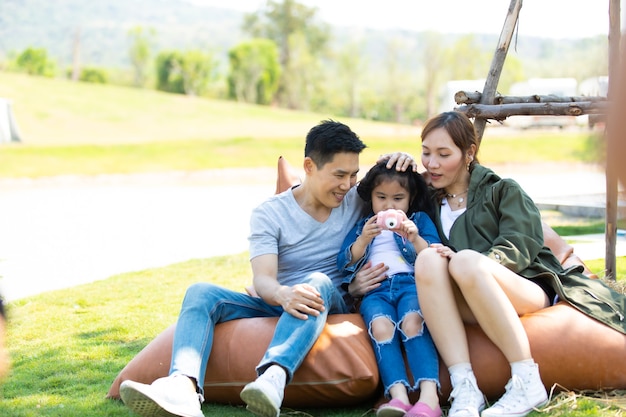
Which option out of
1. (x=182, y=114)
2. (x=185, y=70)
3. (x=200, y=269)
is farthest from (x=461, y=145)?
(x=185, y=70)

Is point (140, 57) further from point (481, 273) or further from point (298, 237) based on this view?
point (481, 273)

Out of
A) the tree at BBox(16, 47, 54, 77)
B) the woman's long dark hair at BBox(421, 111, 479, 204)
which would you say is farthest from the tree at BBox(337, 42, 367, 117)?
the woman's long dark hair at BBox(421, 111, 479, 204)

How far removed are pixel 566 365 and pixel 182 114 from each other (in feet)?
116

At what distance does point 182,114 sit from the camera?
123ft

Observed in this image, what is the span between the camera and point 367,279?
11.8 feet

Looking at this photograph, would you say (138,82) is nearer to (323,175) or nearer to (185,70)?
(185,70)

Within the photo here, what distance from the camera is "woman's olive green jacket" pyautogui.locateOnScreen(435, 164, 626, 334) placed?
11.2ft

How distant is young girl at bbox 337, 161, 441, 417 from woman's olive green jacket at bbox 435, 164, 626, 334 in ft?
0.66

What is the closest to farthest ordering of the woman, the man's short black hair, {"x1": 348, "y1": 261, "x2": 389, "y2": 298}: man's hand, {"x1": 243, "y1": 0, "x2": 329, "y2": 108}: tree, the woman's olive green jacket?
1. the woman
2. the woman's olive green jacket
3. {"x1": 348, "y1": 261, "x2": 389, "y2": 298}: man's hand
4. the man's short black hair
5. {"x1": 243, "y1": 0, "x2": 329, "y2": 108}: tree

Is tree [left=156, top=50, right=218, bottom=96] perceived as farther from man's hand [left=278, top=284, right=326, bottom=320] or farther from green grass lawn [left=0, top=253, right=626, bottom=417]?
man's hand [left=278, top=284, right=326, bottom=320]

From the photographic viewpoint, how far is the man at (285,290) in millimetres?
2971

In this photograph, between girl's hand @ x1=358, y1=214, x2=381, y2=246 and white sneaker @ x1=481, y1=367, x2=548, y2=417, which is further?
girl's hand @ x1=358, y1=214, x2=381, y2=246

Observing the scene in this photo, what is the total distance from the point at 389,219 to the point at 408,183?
0.46 metres

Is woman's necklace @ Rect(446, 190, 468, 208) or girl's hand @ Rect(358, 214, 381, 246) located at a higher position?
woman's necklace @ Rect(446, 190, 468, 208)
